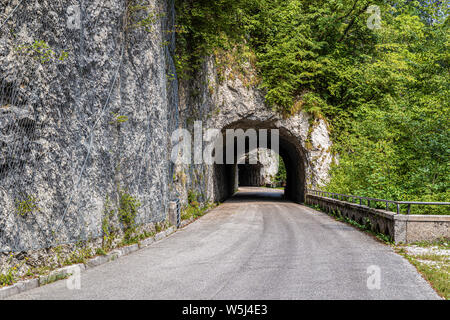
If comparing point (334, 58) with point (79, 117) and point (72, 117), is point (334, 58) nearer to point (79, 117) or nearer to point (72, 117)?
point (79, 117)

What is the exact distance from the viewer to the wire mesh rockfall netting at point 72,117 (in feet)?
19.8

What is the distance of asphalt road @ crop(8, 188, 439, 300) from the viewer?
5273 millimetres

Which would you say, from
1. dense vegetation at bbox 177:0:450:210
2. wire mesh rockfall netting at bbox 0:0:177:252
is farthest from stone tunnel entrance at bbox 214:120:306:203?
→ wire mesh rockfall netting at bbox 0:0:177:252

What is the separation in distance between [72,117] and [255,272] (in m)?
4.82

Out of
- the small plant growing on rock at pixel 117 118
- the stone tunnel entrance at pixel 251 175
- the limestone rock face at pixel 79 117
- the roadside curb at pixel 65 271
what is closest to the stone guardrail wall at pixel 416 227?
the roadside curb at pixel 65 271

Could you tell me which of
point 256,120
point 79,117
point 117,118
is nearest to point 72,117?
point 79,117

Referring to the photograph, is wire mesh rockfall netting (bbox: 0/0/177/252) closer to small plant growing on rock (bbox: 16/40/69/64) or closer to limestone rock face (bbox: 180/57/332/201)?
small plant growing on rock (bbox: 16/40/69/64)

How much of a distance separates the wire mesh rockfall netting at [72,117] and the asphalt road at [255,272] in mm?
1311

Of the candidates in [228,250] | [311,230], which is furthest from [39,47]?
A: [311,230]

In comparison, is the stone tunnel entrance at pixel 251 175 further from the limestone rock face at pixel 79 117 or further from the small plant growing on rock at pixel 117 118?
the small plant growing on rock at pixel 117 118

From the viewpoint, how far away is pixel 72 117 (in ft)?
24.5

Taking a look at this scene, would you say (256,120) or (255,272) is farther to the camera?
(256,120)

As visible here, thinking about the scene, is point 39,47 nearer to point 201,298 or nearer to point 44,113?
point 44,113

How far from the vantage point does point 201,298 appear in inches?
197
